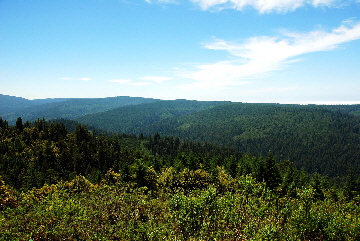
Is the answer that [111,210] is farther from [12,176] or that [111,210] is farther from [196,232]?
[12,176]

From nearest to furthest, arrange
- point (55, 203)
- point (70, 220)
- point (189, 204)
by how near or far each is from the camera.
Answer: point (70, 220) < point (189, 204) < point (55, 203)

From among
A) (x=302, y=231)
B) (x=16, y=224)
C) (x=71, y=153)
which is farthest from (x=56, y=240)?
(x=71, y=153)

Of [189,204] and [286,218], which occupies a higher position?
[189,204]

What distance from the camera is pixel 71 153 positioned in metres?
105

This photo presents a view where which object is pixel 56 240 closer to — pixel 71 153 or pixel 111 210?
pixel 111 210

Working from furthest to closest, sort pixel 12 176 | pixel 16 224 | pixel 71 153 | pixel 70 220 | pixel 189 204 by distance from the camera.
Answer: pixel 71 153, pixel 12 176, pixel 189 204, pixel 70 220, pixel 16 224

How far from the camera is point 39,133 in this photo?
367ft

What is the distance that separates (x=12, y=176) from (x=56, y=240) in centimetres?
9002

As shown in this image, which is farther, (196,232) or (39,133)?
(39,133)

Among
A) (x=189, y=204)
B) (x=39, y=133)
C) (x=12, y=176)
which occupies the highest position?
(x=189, y=204)

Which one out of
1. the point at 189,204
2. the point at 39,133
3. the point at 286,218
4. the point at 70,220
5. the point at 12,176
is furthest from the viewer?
the point at 39,133

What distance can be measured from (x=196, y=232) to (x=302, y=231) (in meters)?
10.2

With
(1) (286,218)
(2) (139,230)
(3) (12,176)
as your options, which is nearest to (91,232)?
(2) (139,230)

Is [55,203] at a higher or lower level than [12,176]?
higher
